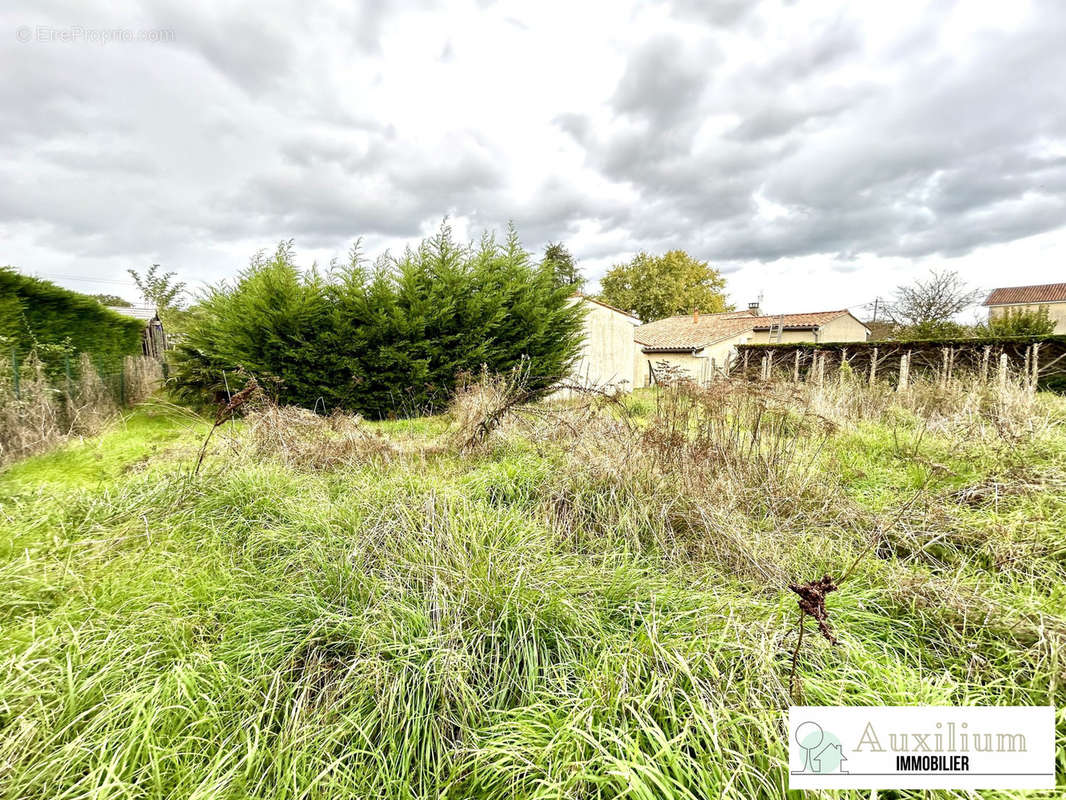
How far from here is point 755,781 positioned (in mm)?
1238

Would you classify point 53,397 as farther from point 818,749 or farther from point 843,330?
point 843,330

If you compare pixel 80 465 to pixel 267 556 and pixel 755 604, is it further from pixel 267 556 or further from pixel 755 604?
pixel 755 604

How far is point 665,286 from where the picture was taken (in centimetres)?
3394

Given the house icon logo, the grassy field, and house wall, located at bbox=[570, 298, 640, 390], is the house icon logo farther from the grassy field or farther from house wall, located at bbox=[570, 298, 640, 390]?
house wall, located at bbox=[570, 298, 640, 390]

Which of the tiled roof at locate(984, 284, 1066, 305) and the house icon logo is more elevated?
the tiled roof at locate(984, 284, 1066, 305)

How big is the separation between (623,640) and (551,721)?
0.47m

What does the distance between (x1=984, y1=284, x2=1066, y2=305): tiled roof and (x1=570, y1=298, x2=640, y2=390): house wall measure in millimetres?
47228

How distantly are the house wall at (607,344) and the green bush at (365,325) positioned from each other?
4.16 meters

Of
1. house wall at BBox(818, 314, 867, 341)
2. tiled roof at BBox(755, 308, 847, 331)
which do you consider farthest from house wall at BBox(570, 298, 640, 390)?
house wall at BBox(818, 314, 867, 341)

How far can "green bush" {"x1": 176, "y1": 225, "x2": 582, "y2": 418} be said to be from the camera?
26.4 feet

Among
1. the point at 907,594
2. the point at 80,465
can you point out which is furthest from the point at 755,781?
the point at 80,465

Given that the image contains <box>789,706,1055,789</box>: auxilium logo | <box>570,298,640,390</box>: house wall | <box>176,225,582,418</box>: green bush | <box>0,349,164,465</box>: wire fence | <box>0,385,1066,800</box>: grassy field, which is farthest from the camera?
<box>570,298,640,390</box>: house wall

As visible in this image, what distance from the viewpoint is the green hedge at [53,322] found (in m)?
5.85

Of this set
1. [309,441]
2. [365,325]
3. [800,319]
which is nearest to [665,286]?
[800,319]
